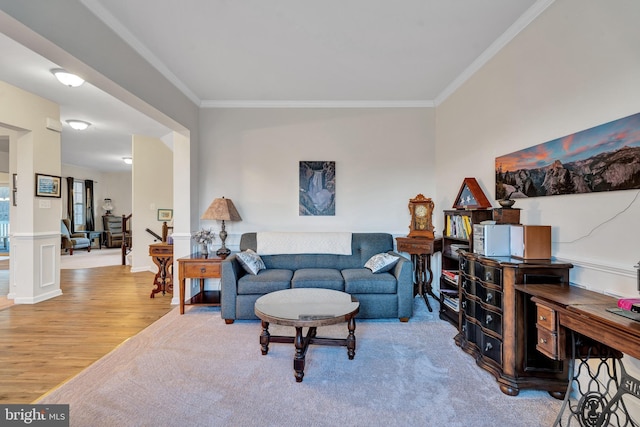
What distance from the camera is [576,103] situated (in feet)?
6.25

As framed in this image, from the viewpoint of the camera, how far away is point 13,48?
265 centimetres

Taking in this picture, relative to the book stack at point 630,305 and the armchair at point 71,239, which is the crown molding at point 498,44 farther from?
the armchair at point 71,239

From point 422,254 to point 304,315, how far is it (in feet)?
6.25

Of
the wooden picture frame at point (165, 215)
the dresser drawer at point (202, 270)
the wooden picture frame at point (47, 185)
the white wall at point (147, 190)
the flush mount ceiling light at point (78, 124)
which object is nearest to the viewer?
the dresser drawer at point (202, 270)

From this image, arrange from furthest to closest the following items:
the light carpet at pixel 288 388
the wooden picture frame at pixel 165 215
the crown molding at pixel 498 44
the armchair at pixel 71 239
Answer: the armchair at pixel 71 239
the wooden picture frame at pixel 165 215
the crown molding at pixel 498 44
the light carpet at pixel 288 388

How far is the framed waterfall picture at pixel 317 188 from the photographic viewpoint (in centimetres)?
402

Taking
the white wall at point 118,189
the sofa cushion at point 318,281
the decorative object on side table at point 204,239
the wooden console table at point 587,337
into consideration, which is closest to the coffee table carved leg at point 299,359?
the sofa cushion at point 318,281

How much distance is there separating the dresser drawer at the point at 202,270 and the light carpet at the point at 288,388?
2.51 ft

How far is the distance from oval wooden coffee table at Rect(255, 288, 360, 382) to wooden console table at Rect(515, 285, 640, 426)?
3.92ft

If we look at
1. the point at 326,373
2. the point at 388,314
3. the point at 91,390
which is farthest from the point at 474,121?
the point at 91,390

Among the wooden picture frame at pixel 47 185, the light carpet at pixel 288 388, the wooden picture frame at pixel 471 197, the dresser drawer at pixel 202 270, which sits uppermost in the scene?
the wooden picture frame at pixel 47 185

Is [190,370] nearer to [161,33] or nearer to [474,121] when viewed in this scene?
[161,33]

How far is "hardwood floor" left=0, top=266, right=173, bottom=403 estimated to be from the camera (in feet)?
6.90

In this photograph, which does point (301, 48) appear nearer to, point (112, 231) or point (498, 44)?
point (498, 44)
